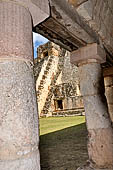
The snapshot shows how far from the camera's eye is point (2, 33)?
122cm

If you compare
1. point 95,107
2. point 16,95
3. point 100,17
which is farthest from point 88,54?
point 16,95

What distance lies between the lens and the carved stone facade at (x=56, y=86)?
14898 millimetres

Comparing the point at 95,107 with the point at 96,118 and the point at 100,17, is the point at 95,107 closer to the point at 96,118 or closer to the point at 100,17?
the point at 96,118

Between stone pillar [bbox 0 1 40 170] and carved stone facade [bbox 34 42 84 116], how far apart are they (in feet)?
41.1

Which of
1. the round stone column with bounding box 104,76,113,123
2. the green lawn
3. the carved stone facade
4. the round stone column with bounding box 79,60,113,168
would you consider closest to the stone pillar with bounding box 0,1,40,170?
the round stone column with bounding box 79,60,113,168

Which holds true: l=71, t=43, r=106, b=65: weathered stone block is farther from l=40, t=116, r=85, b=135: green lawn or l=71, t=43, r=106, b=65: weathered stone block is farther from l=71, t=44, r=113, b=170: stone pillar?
l=40, t=116, r=85, b=135: green lawn

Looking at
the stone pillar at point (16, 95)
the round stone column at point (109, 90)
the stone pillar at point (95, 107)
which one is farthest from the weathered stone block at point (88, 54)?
the round stone column at point (109, 90)

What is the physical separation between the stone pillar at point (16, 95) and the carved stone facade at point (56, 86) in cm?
1254

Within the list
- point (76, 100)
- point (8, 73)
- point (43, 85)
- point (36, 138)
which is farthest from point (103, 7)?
point (43, 85)

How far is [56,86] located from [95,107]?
45.5 ft

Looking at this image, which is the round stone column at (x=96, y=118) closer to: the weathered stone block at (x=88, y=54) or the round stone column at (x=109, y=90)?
the weathered stone block at (x=88, y=54)

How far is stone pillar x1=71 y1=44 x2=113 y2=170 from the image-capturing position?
263 cm

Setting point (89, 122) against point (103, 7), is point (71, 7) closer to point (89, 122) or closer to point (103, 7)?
point (103, 7)

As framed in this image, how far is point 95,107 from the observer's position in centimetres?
279
